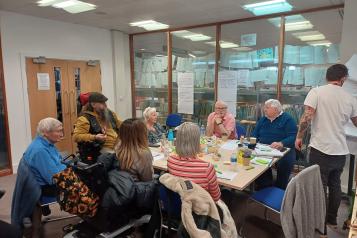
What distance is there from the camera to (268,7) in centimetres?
378

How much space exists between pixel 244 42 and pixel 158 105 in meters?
2.25

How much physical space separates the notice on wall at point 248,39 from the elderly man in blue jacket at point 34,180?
358 cm

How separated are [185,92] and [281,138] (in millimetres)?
2569

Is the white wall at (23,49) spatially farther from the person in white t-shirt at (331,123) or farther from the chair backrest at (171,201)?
the person in white t-shirt at (331,123)

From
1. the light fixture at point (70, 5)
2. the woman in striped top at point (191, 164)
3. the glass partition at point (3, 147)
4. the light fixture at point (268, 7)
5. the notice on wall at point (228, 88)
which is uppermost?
the light fixture at point (70, 5)

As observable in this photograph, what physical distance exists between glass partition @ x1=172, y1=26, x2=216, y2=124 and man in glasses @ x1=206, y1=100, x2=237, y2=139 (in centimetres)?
148

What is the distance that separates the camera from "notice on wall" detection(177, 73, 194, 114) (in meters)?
5.28

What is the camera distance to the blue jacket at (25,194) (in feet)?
6.96

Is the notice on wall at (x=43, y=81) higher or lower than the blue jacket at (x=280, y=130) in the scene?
higher

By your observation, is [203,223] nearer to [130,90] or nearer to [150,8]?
[150,8]

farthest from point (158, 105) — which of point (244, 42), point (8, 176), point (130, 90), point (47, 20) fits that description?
point (8, 176)

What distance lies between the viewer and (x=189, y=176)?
1.72m

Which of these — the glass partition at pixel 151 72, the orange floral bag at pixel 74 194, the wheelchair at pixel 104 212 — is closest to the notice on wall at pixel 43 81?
the glass partition at pixel 151 72

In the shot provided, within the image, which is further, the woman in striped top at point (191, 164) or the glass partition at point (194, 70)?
the glass partition at point (194, 70)
